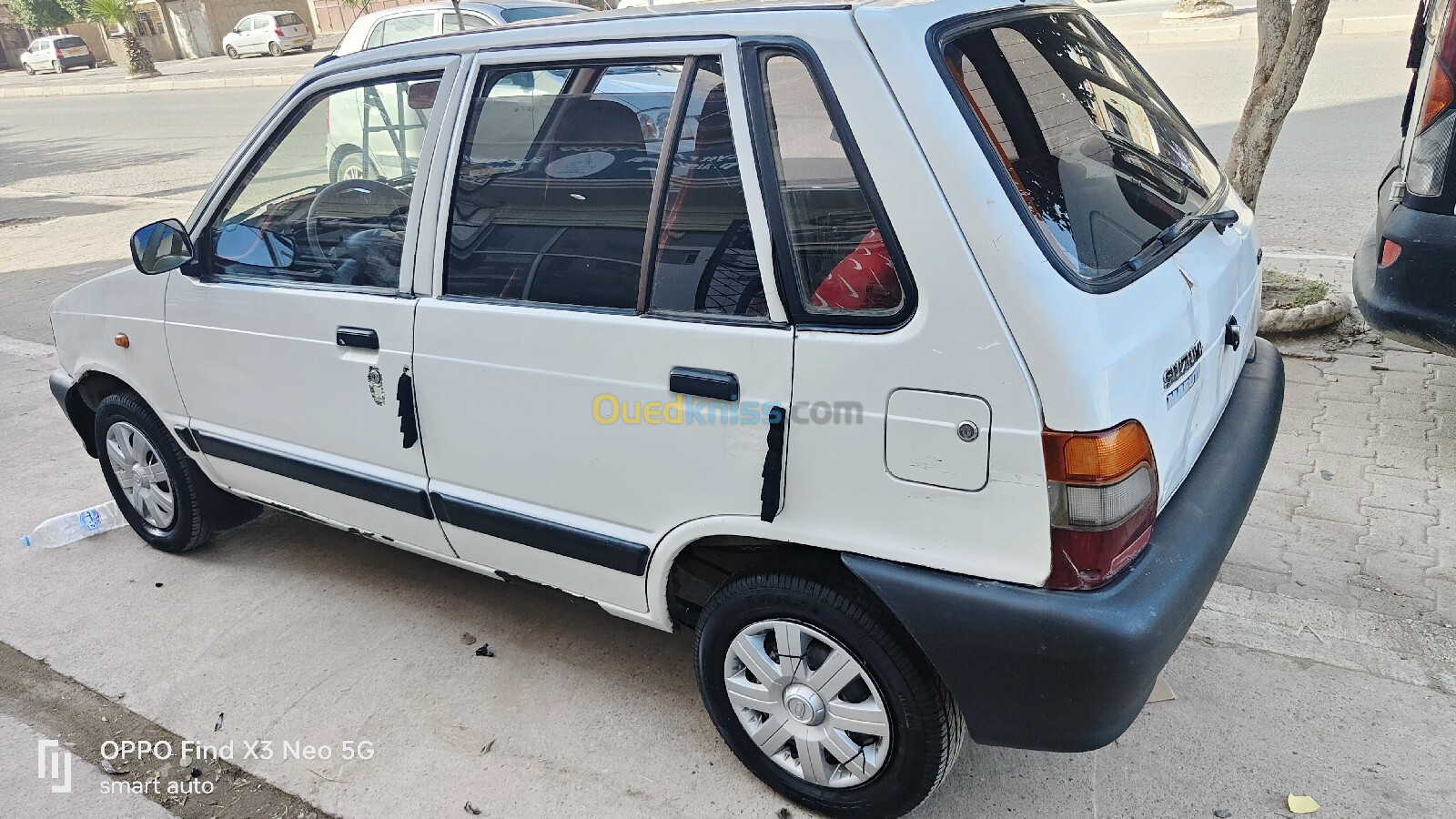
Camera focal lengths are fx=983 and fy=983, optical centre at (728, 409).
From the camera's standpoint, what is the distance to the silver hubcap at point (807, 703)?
7.40 ft

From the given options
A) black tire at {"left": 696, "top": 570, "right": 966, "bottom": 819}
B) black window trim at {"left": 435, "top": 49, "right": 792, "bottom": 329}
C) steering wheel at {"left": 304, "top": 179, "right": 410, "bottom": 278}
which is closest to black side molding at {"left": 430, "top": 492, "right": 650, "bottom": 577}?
black tire at {"left": 696, "top": 570, "right": 966, "bottom": 819}

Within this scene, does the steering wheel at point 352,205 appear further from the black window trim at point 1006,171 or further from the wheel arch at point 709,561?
the black window trim at point 1006,171

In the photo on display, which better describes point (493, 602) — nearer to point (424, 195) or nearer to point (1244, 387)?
point (424, 195)

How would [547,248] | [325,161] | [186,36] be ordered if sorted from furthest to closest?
[186,36]
[325,161]
[547,248]

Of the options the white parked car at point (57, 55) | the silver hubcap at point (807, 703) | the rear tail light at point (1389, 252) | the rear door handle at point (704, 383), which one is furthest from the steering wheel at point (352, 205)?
the white parked car at point (57, 55)

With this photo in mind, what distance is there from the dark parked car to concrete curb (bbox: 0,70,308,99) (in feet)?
69.9

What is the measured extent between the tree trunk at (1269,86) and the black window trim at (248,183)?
398 centimetres

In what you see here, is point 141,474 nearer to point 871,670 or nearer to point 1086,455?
point 871,670

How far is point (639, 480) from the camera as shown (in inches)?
95.2

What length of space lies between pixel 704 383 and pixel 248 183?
1880mm

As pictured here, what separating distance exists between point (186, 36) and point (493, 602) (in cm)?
4359

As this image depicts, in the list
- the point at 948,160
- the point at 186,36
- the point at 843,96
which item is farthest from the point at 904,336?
the point at 186,36

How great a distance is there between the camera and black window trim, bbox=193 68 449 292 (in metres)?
2.76

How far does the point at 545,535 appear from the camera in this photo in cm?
265
